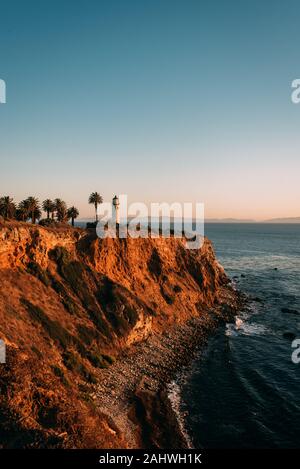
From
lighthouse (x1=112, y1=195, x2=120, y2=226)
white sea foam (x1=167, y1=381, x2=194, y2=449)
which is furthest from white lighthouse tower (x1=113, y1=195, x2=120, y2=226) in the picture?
white sea foam (x1=167, y1=381, x2=194, y2=449)

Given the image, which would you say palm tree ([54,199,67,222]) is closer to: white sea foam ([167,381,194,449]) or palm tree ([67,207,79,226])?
palm tree ([67,207,79,226])

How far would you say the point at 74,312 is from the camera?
46.9m

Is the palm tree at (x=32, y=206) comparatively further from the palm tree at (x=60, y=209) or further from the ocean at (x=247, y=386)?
the ocean at (x=247, y=386)

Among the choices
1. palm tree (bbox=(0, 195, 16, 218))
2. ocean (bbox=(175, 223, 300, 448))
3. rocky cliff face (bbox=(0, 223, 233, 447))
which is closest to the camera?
rocky cliff face (bbox=(0, 223, 233, 447))

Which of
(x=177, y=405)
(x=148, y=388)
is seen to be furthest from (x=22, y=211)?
(x=177, y=405)

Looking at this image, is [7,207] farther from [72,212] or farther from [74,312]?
[74,312]

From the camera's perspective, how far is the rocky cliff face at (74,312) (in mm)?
21734

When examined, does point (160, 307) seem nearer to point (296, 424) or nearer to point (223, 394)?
point (223, 394)

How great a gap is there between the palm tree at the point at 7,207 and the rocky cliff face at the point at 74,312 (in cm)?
1409

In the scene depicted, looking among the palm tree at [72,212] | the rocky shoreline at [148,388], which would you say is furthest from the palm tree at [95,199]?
the rocky shoreline at [148,388]

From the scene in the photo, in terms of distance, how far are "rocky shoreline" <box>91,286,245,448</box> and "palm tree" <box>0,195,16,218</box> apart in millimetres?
34945

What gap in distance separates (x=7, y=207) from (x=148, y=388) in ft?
138

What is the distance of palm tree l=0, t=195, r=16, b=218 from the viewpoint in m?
60.4

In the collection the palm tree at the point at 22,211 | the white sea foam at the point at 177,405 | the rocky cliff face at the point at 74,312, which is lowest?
the white sea foam at the point at 177,405
